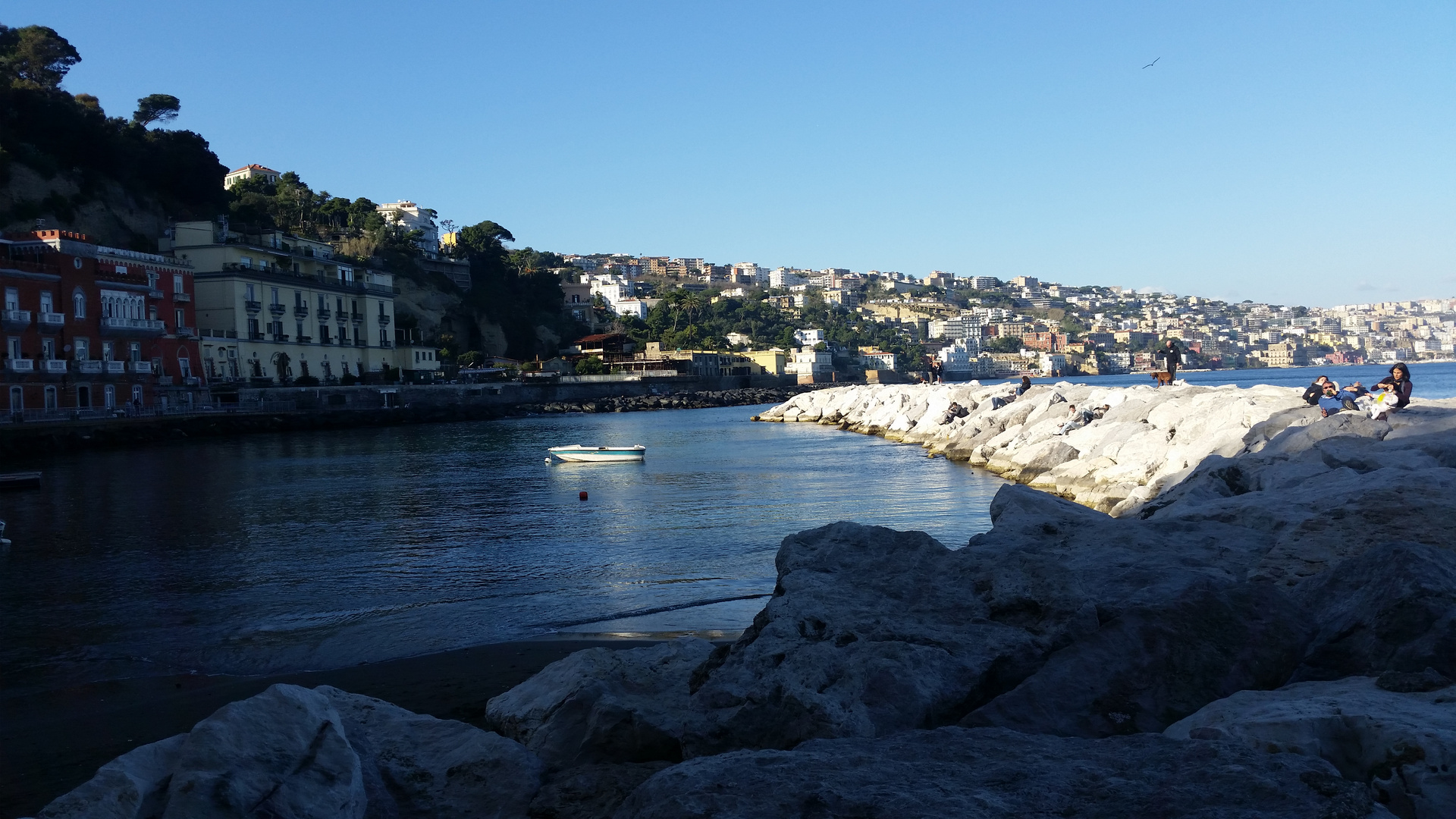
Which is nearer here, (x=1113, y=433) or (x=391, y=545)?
(x=391, y=545)

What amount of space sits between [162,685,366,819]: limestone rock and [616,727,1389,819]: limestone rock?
4.06 feet

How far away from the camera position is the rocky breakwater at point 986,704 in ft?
10.3

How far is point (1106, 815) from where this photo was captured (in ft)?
9.46

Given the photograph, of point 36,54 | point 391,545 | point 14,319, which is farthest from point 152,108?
point 391,545

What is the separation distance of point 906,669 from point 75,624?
9.14 metres

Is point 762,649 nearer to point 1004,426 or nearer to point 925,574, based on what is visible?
point 925,574

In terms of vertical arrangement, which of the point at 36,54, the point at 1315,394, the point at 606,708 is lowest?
the point at 606,708

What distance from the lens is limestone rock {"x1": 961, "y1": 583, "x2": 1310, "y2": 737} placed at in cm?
463

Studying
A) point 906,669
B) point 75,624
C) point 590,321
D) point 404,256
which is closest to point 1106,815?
point 906,669

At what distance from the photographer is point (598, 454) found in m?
29.4

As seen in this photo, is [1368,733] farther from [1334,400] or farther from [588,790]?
[1334,400]

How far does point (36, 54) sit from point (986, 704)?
76985 millimetres

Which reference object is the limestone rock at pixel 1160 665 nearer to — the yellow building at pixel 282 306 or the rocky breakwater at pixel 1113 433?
the rocky breakwater at pixel 1113 433

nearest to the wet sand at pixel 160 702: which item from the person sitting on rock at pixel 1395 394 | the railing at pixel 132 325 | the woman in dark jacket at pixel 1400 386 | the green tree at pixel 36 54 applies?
the person sitting on rock at pixel 1395 394
